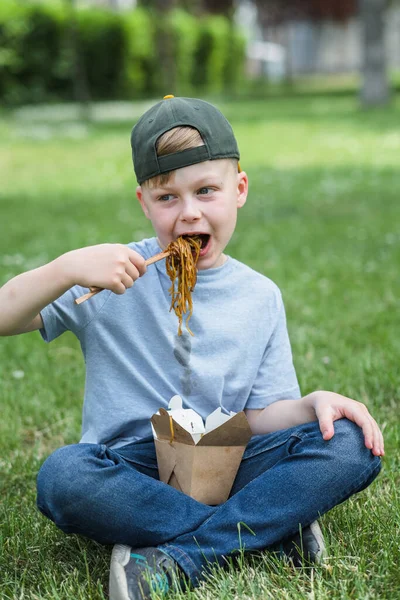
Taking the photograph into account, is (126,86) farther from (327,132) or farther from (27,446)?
(27,446)

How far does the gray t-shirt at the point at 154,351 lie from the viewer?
2430 millimetres

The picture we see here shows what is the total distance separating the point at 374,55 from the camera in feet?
60.7

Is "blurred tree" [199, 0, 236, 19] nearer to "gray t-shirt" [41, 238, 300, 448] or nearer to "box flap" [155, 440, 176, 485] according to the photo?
"gray t-shirt" [41, 238, 300, 448]

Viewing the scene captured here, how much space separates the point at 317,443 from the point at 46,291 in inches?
30.0

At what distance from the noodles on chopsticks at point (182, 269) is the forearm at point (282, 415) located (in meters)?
0.33

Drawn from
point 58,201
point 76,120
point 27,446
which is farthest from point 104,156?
point 27,446

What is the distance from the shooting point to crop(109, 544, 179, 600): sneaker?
2018 millimetres

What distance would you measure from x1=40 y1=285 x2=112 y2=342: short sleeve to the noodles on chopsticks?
0.65 ft

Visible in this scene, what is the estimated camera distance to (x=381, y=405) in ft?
A: 10.8

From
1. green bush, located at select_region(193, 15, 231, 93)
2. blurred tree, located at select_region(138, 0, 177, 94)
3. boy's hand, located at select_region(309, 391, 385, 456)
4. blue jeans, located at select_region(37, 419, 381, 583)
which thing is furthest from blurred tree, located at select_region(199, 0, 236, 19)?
blue jeans, located at select_region(37, 419, 381, 583)

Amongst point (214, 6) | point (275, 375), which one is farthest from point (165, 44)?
Answer: point (214, 6)

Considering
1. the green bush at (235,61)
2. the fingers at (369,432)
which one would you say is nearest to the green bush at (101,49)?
the green bush at (235,61)

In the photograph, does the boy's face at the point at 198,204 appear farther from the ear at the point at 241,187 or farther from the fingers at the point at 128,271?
the fingers at the point at 128,271

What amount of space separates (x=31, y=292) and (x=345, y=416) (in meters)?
0.83
